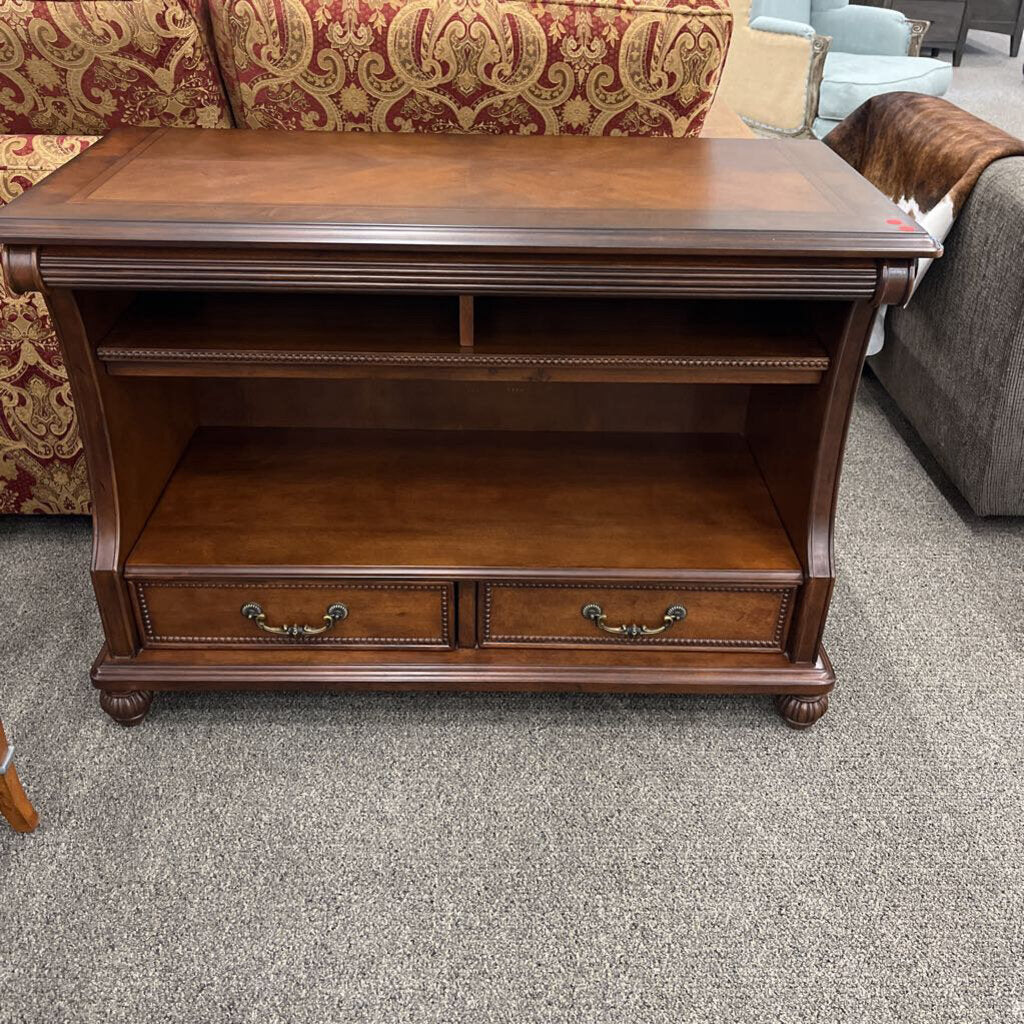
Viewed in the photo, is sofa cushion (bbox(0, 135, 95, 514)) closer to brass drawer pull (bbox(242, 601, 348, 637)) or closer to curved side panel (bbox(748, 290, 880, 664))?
brass drawer pull (bbox(242, 601, 348, 637))

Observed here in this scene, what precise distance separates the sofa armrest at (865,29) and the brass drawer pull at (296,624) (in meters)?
3.17

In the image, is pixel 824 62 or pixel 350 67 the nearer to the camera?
pixel 350 67

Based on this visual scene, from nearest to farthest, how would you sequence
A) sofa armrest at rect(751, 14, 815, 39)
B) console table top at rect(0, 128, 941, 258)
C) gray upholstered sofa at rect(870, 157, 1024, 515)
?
console table top at rect(0, 128, 941, 258), gray upholstered sofa at rect(870, 157, 1024, 515), sofa armrest at rect(751, 14, 815, 39)

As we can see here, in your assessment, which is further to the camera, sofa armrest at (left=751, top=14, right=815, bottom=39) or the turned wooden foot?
sofa armrest at (left=751, top=14, right=815, bottom=39)

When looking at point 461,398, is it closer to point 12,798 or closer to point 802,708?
point 802,708

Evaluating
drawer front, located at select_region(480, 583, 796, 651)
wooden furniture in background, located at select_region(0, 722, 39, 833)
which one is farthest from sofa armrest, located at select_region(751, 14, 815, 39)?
wooden furniture in background, located at select_region(0, 722, 39, 833)

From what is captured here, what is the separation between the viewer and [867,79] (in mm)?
2943

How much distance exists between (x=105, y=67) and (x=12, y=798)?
2.78 feet

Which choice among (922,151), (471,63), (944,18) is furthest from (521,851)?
(944,18)

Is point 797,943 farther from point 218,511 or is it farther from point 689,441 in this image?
point 218,511

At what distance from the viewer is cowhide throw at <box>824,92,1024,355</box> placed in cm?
155

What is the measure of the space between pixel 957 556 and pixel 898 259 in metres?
0.77

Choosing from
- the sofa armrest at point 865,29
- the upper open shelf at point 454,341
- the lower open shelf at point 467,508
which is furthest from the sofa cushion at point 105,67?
the sofa armrest at point 865,29

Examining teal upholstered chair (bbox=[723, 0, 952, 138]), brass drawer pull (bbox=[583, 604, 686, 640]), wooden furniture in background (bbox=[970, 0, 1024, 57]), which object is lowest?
brass drawer pull (bbox=[583, 604, 686, 640])
